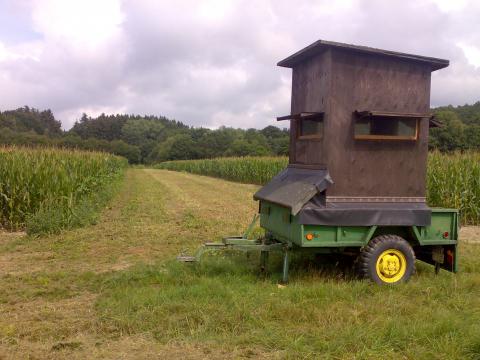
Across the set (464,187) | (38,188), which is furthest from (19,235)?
(464,187)

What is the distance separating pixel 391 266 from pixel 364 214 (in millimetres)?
791

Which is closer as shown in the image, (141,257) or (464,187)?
(141,257)

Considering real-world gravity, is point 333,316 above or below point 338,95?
below

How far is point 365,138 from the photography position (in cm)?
599

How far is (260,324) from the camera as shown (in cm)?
450

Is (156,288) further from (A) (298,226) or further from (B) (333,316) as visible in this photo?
(B) (333,316)

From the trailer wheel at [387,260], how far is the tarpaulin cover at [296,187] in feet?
3.32

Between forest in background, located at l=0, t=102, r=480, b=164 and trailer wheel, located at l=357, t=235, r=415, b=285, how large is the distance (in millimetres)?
4526

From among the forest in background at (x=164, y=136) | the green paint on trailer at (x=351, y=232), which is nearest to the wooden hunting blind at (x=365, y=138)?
the green paint on trailer at (x=351, y=232)

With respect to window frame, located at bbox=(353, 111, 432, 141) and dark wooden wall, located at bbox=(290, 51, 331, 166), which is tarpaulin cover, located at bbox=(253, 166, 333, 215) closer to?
dark wooden wall, located at bbox=(290, 51, 331, 166)

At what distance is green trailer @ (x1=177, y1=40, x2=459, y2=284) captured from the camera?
5797mm

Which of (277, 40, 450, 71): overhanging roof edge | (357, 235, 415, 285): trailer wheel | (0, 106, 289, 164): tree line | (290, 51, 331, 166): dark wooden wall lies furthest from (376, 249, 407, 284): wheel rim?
(0, 106, 289, 164): tree line

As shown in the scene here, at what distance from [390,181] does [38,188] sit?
8558mm

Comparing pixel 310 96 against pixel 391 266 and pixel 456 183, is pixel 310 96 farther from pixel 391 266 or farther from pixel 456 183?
pixel 456 183
